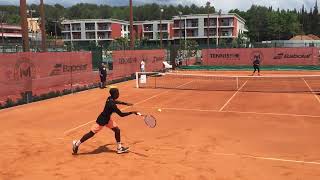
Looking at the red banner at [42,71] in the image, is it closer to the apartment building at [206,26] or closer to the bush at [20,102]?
the bush at [20,102]

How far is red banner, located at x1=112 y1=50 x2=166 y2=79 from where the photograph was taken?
30.7 m

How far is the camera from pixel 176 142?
37.9 ft

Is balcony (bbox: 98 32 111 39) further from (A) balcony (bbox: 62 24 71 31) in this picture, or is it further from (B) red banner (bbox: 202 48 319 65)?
(B) red banner (bbox: 202 48 319 65)

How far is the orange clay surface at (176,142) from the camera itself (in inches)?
351

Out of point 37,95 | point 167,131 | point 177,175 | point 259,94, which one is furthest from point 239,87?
point 177,175

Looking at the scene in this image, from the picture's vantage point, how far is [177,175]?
8602mm

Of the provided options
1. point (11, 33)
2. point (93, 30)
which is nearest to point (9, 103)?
point (11, 33)

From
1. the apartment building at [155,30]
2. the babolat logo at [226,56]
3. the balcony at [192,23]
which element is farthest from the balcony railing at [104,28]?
the babolat logo at [226,56]

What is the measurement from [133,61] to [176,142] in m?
22.8

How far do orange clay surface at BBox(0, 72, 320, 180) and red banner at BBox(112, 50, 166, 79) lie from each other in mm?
11170

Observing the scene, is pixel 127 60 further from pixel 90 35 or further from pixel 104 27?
pixel 90 35

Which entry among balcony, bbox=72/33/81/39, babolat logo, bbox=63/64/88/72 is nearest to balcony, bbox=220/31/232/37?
balcony, bbox=72/33/81/39

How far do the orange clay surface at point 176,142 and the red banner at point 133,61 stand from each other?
11170 mm

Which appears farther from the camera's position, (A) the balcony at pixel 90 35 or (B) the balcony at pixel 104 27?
(A) the balcony at pixel 90 35
